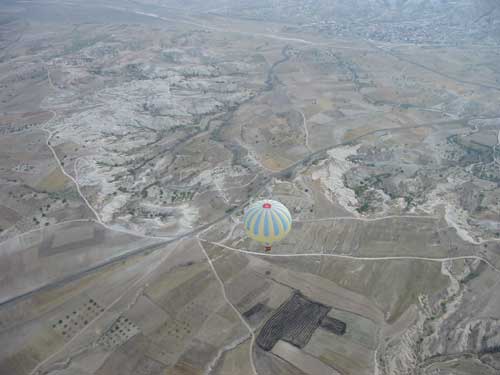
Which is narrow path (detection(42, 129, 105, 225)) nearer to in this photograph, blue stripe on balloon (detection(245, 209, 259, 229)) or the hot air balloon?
blue stripe on balloon (detection(245, 209, 259, 229))

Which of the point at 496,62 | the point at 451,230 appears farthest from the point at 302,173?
the point at 496,62

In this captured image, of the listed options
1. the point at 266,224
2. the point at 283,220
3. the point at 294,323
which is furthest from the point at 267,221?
the point at 294,323

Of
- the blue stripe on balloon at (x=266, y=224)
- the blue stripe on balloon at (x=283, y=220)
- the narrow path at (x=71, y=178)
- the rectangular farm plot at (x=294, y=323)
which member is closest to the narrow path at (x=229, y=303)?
the rectangular farm plot at (x=294, y=323)

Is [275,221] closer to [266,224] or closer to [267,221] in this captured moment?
[267,221]

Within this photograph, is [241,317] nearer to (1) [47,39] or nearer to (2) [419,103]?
(2) [419,103]

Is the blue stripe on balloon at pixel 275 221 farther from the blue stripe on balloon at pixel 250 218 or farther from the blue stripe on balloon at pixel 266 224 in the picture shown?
the blue stripe on balloon at pixel 250 218

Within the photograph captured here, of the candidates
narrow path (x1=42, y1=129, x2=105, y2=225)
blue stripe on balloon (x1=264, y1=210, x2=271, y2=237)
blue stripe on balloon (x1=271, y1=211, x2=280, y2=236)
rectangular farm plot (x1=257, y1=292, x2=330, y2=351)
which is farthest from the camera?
narrow path (x1=42, y1=129, x2=105, y2=225)

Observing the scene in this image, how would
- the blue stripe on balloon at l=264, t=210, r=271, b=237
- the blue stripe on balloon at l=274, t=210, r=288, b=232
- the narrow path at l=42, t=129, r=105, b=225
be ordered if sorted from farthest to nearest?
1. the narrow path at l=42, t=129, r=105, b=225
2. the blue stripe on balloon at l=274, t=210, r=288, b=232
3. the blue stripe on balloon at l=264, t=210, r=271, b=237

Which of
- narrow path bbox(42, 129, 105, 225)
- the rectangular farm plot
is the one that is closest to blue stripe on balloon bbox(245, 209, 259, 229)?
the rectangular farm plot
